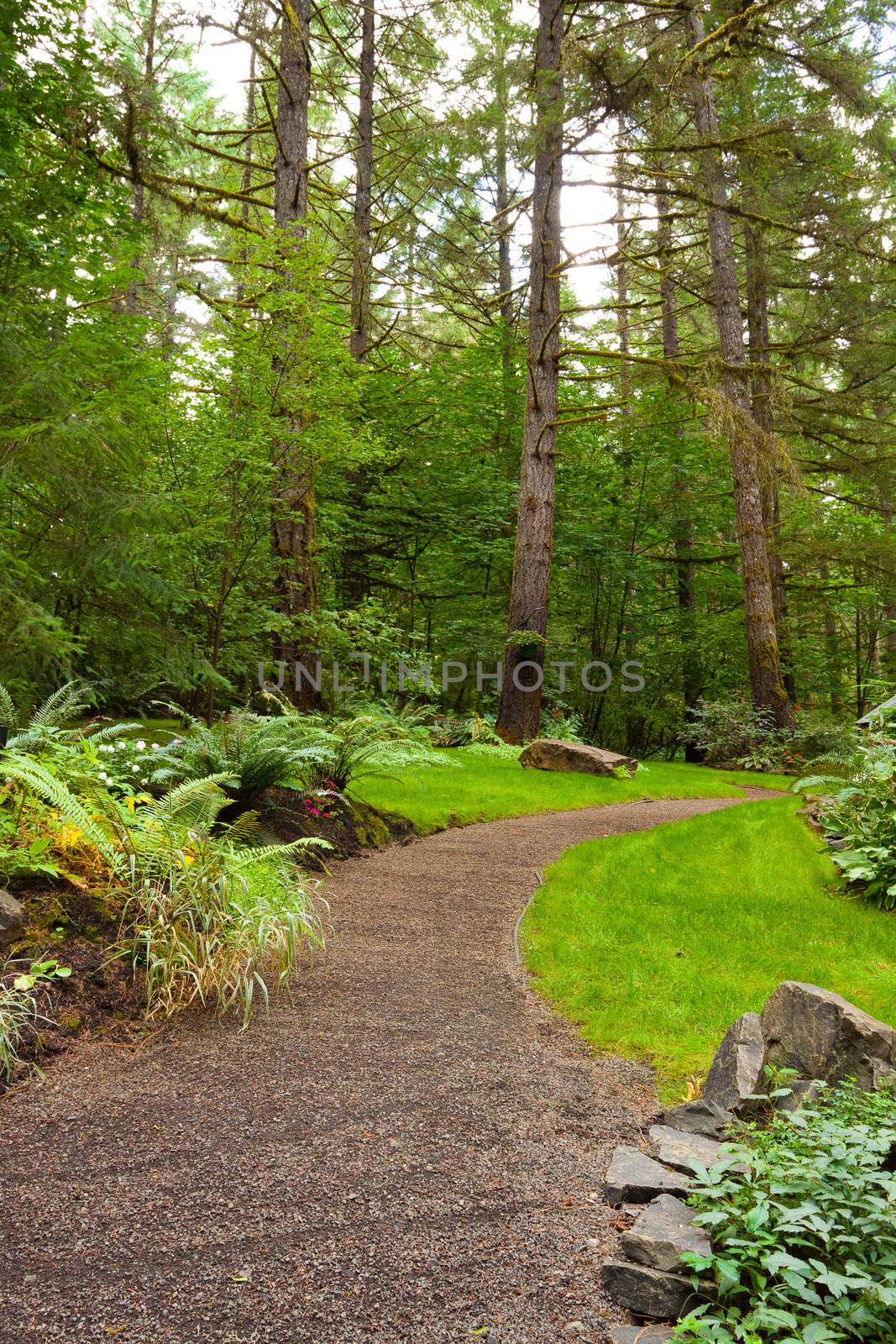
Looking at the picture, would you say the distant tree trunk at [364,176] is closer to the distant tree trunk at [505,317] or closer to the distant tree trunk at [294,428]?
the distant tree trunk at [505,317]

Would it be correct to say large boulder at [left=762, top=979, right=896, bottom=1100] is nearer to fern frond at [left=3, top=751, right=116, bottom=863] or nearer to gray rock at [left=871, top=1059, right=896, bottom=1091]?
gray rock at [left=871, top=1059, right=896, bottom=1091]

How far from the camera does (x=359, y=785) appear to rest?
26.1 feet

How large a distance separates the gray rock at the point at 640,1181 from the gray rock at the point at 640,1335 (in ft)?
1.20

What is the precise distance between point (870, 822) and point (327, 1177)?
4.45 metres

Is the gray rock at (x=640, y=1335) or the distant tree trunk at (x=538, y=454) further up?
the distant tree trunk at (x=538, y=454)

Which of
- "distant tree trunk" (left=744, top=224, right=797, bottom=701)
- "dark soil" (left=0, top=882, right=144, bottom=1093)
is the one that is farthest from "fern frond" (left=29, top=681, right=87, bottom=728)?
"distant tree trunk" (left=744, top=224, right=797, bottom=701)

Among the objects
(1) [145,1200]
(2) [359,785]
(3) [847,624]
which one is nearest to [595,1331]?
(1) [145,1200]

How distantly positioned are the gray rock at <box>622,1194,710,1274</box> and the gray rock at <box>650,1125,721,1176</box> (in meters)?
0.18

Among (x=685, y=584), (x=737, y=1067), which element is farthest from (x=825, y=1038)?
(x=685, y=584)

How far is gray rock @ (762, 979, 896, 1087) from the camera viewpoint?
2.46 meters

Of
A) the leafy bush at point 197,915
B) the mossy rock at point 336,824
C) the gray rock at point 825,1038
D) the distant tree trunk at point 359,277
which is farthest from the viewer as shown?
the distant tree trunk at point 359,277

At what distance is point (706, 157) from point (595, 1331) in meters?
15.5

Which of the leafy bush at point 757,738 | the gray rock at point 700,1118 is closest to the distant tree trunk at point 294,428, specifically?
the gray rock at point 700,1118

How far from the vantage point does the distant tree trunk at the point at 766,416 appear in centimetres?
1470
